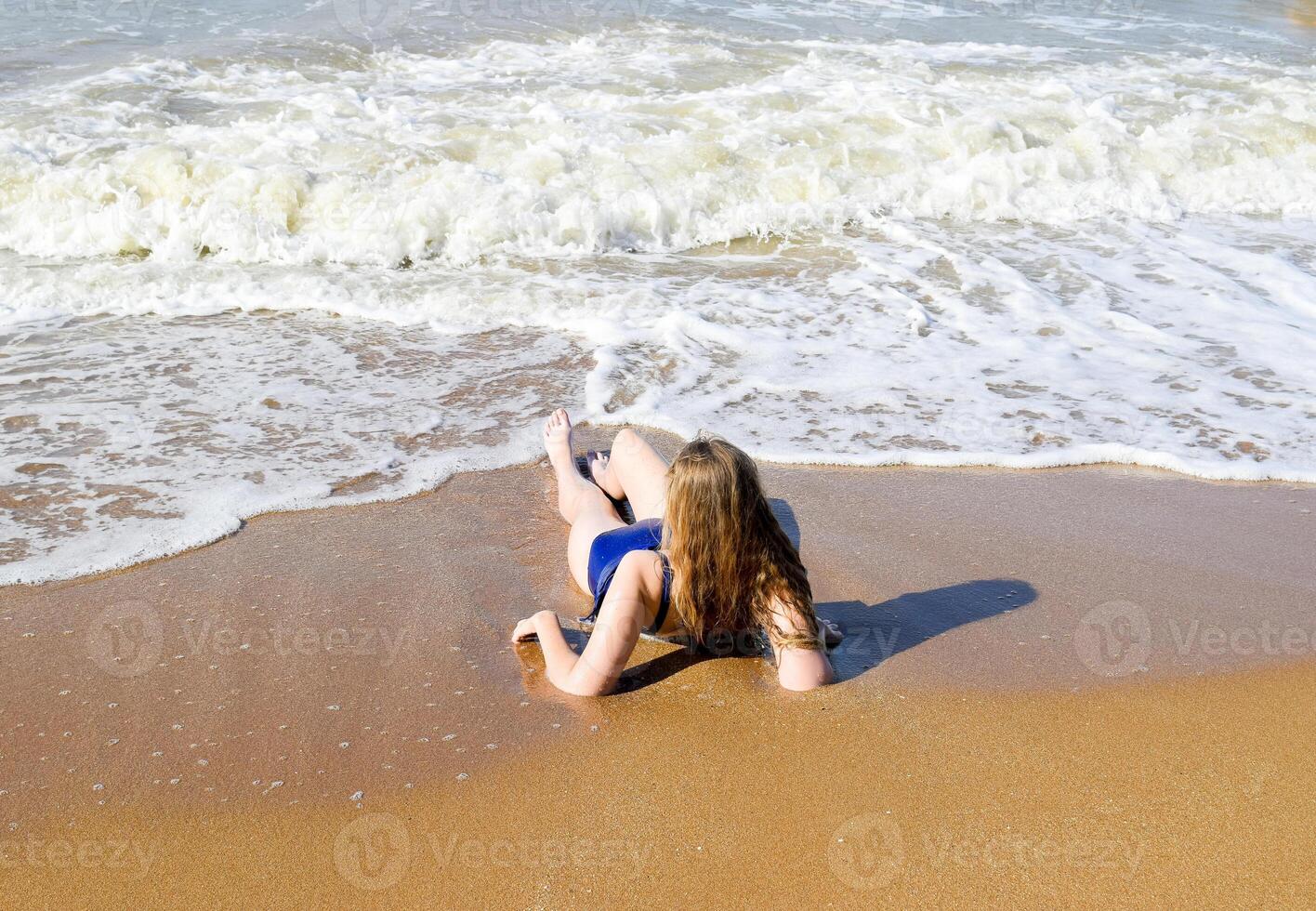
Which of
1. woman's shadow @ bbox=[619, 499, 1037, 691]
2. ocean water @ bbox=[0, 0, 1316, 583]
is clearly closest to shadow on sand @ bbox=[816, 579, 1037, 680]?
woman's shadow @ bbox=[619, 499, 1037, 691]

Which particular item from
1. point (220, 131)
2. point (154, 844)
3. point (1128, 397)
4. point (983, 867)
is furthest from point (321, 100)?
point (983, 867)

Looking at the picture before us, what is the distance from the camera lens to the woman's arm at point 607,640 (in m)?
3.14

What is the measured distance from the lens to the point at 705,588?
3191 mm

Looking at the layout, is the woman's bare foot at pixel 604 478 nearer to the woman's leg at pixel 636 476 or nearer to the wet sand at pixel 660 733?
the woman's leg at pixel 636 476

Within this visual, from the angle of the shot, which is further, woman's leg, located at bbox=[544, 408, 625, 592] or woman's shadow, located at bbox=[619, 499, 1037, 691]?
woman's leg, located at bbox=[544, 408, 625, 592]

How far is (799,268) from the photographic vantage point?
7.50 m

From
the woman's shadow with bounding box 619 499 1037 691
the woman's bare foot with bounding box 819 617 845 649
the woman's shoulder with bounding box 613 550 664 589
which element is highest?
the woman's shoulder with bounding box 613 550 664 589

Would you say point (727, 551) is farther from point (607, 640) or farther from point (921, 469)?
point (921, 469)

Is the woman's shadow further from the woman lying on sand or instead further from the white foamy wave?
the white foamy wave

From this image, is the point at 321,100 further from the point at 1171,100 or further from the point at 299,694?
the point at 1171,100

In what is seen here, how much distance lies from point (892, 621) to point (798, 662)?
512 millimetres

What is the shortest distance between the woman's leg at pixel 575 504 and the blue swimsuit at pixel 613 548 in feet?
0.37

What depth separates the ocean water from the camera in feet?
16.0

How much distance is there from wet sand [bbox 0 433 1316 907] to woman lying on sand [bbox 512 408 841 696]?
0.33ft
